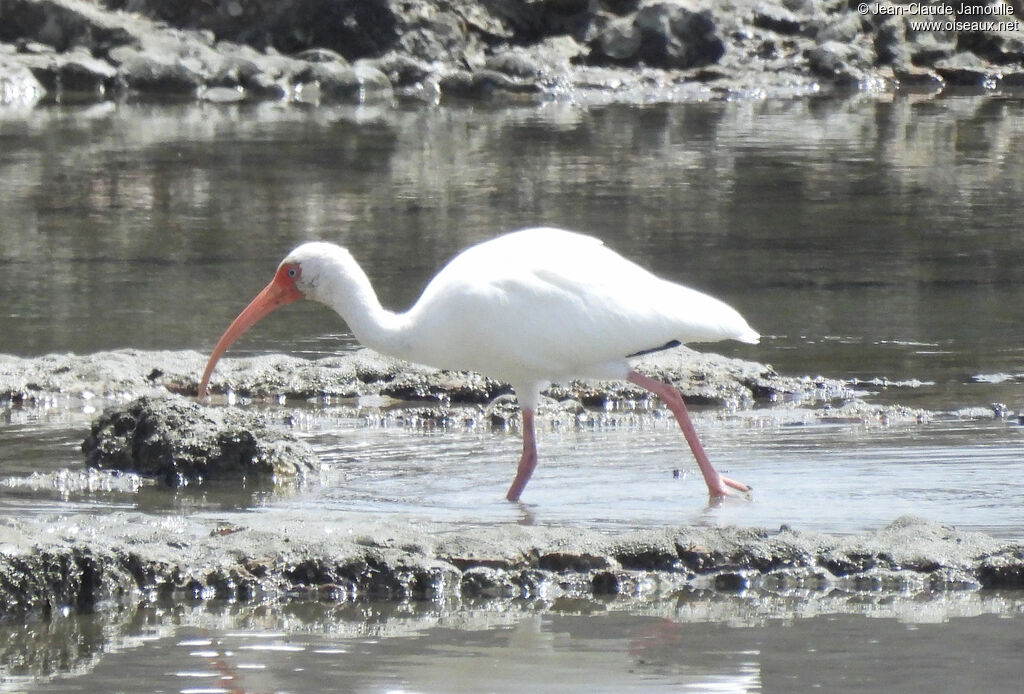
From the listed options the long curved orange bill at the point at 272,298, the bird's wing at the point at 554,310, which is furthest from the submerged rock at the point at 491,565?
the long curved orange bill at the point at 272,298

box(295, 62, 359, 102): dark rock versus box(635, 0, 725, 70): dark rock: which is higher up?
box(635, 0, 725, 70): dark rock

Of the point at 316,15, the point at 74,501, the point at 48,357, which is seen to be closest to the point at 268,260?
the point at 48,357

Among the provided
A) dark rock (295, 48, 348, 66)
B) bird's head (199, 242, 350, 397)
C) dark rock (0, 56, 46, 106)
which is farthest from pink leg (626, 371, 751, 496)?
dark rock (295, 48, 348, 66)

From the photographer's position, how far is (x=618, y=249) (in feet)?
53.0

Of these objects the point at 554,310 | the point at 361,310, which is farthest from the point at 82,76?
the point at 554,310

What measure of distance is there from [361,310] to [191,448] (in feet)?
3.10

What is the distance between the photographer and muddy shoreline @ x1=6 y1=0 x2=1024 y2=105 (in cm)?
3616

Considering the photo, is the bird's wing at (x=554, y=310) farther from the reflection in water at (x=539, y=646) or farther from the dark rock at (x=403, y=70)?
the dark rock at (x=403, y=70)

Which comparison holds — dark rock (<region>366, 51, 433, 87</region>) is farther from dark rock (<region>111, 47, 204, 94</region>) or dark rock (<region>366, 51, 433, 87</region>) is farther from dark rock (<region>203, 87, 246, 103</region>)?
dark rock (<region>111, 47, 204, 94</region>)

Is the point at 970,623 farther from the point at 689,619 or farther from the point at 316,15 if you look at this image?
the point at 316,15

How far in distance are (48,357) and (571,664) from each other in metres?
5.80

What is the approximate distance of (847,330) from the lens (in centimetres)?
1202

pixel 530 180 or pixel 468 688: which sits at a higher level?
pixel 530 180

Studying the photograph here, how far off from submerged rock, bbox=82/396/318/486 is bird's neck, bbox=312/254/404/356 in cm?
63
